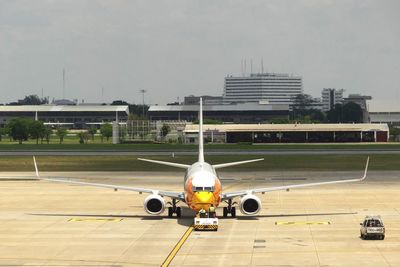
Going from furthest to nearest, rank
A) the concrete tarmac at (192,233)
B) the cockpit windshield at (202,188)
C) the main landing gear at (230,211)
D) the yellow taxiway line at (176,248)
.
Answer: the main landing gear at (230,211), the cockpit windshield at (202,188), the concrete tarmac at (192,233), the yellow taxiway line at (176,248)

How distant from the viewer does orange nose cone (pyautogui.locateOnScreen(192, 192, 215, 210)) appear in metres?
54.6

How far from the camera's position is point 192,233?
52.3 metres

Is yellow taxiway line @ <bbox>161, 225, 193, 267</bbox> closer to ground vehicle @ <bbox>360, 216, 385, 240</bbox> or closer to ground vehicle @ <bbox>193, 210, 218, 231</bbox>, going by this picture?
ground vehicle @ <bbox>193, 210, 218, 231</bbox>

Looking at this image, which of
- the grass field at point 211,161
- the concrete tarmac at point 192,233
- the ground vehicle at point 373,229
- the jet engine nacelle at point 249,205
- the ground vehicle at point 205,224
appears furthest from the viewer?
the grass field at point 211,161

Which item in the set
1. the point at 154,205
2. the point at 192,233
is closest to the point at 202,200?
the point at 192,233

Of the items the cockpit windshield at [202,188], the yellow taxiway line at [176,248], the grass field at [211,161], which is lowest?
the yellow taxiway line at [176,248]

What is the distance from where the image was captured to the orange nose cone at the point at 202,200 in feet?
179

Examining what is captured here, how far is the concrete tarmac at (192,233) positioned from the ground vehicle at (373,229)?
62 centimetres

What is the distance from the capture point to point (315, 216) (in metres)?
60.9

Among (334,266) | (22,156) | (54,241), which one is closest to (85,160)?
(22,156)

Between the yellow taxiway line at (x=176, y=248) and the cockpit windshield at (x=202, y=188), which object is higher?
the cockpit windshield at (x=202, y=188)

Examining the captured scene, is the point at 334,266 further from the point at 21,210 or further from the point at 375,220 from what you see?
the point at 21,210

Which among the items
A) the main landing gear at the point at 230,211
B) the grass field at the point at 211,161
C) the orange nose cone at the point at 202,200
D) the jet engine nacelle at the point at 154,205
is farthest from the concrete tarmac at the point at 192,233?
the grass field at the point at 211,161

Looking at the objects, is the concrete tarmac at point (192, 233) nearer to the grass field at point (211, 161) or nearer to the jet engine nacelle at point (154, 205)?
the jet engine nacelle at point (154, 205)
